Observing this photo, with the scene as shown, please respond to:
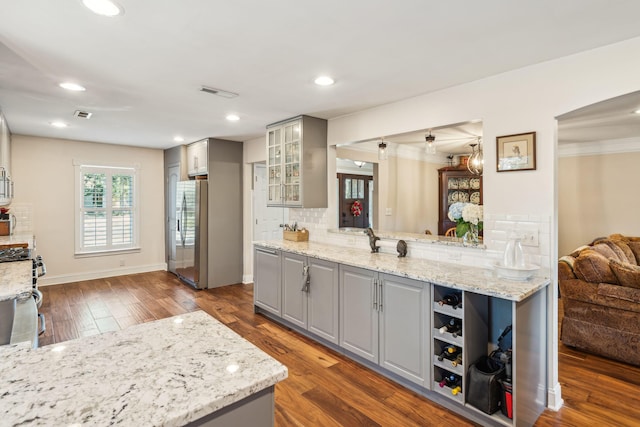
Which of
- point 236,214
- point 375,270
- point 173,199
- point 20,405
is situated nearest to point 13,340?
point 20,405

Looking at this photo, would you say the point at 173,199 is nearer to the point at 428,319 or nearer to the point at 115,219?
the point at 115,219

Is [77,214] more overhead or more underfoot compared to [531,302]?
more overhead

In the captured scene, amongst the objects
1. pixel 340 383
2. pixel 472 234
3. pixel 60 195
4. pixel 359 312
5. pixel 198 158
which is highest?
pixel 198 158

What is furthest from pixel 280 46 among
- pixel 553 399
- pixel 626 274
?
pixel 626 274

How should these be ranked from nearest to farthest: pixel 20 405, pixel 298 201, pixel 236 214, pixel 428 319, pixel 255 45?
pixel 20 405 → pixel 255 45 → pixel 428 319 → pixel 298 201 → pixel 236 214

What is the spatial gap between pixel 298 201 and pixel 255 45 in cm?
206

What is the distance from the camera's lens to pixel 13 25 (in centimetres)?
193

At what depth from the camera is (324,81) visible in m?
2.82

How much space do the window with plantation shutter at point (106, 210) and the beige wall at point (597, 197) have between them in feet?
25.2

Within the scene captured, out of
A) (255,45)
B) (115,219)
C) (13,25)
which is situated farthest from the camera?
(115,219)

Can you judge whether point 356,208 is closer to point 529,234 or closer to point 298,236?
point 298,236

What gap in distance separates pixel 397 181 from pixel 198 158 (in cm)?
343

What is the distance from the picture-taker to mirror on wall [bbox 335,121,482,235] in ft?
18.0

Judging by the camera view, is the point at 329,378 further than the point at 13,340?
Yes
